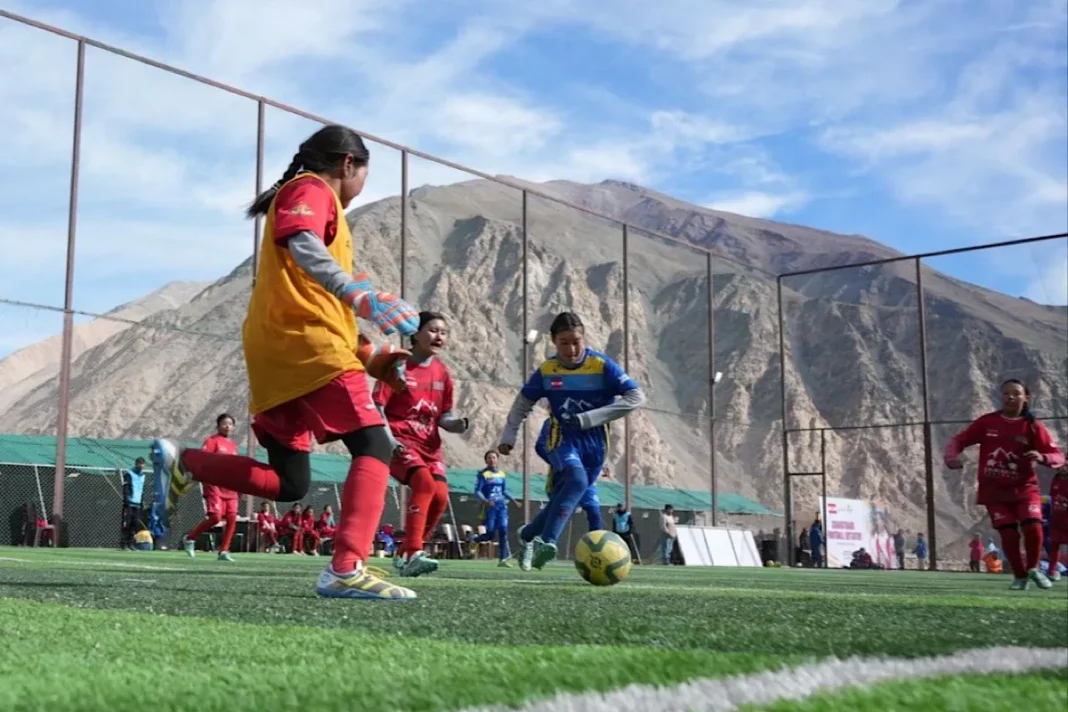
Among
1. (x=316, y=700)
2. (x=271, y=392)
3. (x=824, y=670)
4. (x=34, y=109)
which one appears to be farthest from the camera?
(x=34, y=109)

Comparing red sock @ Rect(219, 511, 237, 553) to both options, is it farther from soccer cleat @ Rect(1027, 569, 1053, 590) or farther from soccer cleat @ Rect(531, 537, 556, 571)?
soccer cleat @ Rect(1027, 569, 1053, 590)

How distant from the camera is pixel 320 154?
4.35 m

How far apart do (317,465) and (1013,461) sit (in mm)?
23752

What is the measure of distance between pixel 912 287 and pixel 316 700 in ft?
316

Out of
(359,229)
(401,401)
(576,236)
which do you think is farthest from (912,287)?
(401,401)

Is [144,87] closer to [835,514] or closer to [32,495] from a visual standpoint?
[32,495]

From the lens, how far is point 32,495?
→ 71.3ft

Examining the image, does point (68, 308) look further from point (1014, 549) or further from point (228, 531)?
point (1014, 549)

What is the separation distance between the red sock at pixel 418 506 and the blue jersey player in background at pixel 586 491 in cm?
98

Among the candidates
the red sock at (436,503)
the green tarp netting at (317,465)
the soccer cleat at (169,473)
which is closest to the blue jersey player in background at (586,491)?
the red sock at (436,503)

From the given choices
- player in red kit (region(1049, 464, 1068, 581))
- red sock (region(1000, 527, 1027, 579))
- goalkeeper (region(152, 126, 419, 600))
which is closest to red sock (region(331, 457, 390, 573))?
goalkeeper (region(152, 126, 419, 600))

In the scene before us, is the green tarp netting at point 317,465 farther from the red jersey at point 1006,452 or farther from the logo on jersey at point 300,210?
the logo on jersey at point 300,210

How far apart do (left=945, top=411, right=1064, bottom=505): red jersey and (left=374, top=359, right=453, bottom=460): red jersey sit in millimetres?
3823

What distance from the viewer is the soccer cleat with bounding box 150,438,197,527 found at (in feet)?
15.3
